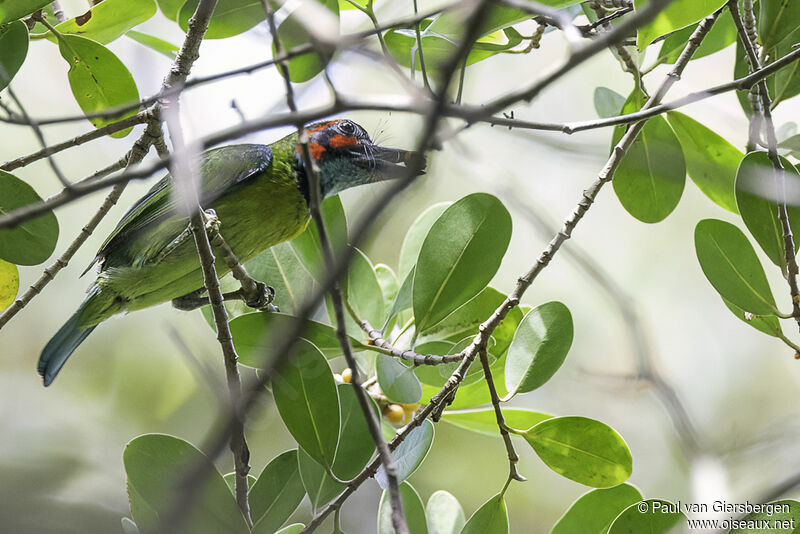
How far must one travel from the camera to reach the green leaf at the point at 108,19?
6.26 ft

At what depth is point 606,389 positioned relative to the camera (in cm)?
459

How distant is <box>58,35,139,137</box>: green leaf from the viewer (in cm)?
192

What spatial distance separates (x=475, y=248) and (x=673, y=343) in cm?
423

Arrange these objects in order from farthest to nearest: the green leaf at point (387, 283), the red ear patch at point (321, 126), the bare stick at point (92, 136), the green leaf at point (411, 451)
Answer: the red ear patch at point (321, 126)
the green leaf at point (387, 283)
the bare stick at point (92, 136)
the green leaf at point (411, 451)

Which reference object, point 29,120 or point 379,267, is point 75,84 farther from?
point 379,267

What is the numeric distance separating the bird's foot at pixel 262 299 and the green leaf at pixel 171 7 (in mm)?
815

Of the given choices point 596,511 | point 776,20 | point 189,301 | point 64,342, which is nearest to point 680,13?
point 776,20

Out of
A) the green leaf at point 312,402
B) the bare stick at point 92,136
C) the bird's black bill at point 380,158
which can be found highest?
the bird's black bill at point 380,158

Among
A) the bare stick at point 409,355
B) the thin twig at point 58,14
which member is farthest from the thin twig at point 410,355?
the thin twig at point 58,14

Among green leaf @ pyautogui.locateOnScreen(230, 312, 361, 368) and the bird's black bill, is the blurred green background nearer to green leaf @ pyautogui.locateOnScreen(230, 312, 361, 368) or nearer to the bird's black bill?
the bird's black bill

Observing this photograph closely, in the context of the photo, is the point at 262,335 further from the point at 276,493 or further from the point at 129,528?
the point at 129,528

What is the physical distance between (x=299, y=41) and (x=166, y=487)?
1182 millimetres

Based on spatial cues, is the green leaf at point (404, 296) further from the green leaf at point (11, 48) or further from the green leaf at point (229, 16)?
the green leaf at point (11, 48)

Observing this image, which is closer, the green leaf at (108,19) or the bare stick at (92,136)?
the bare stick at (92,136)
